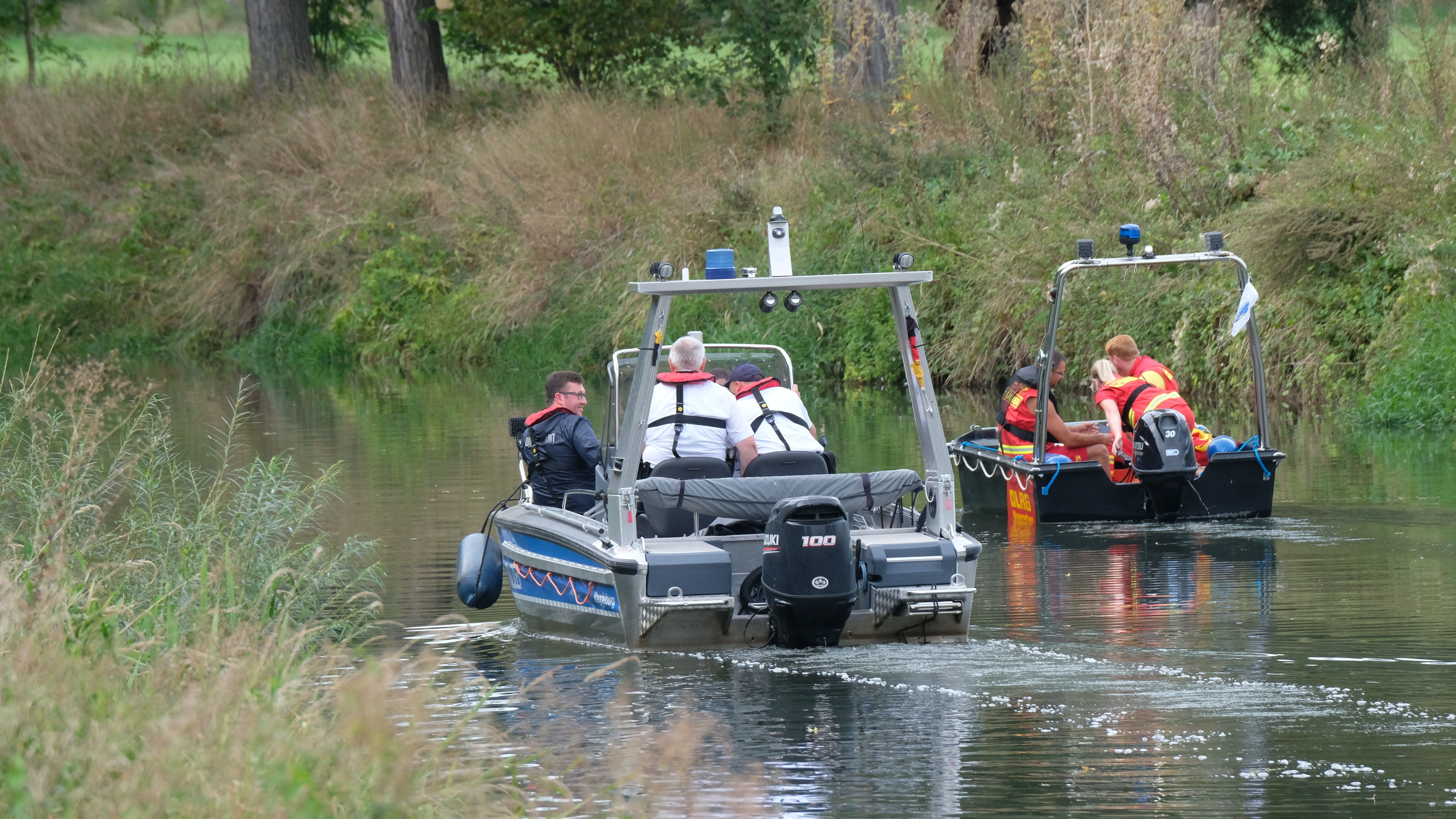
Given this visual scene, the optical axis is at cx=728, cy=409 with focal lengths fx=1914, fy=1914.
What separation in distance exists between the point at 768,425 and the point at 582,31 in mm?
25043

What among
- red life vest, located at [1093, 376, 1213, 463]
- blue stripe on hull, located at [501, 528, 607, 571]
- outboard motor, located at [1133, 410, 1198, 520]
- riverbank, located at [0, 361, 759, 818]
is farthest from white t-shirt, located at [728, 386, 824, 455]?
red life vest, located at [1093, 376, 1213, 463]

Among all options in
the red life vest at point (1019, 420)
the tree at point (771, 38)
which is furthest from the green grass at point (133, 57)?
the red life vest at point (1019, 420)

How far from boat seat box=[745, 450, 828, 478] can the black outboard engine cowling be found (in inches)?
36.1

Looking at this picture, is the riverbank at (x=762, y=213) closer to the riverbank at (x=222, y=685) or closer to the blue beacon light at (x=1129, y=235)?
the blue beacon light at (x=1129, y=235)

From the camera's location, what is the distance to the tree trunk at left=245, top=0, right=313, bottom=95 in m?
38.3

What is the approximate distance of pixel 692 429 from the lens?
31.9ft

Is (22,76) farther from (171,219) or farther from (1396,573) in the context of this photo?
(1396,573)

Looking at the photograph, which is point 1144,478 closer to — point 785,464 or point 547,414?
point 785,464

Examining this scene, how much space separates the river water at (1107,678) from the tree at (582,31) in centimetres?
2047

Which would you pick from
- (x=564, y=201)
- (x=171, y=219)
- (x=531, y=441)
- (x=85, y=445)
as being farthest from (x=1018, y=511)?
(x=171, y=219)

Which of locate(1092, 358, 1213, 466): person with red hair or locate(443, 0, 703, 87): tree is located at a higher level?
locate(443, 0, 703, 87): tree

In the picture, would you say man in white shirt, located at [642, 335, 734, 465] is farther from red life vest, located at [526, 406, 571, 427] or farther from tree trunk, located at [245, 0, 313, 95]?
tree trunk, located at [245, 0, 313, 95]

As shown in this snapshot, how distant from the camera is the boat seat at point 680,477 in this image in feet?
30.3

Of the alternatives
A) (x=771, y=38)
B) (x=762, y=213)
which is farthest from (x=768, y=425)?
(x=771, y=38)
